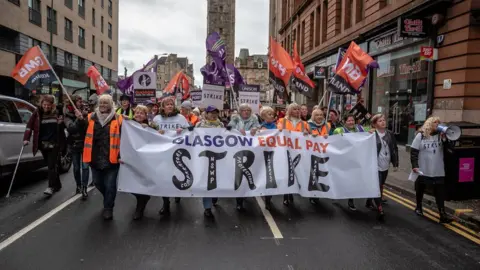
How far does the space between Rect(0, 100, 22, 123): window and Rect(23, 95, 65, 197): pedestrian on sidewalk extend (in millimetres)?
927

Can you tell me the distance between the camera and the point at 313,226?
5781 millimetres

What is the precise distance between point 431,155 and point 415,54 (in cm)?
1021

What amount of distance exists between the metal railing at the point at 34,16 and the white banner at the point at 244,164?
26804 millimetres

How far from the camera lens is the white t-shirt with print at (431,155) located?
6.17m

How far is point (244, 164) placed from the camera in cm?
640

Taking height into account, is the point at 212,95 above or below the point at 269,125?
above

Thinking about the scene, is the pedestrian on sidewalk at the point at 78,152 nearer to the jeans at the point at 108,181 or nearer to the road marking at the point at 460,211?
the jeans at the point at 108,181

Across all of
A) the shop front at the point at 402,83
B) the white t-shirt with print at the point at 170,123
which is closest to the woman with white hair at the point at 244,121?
the white t-shirt with print at the point at 170,123

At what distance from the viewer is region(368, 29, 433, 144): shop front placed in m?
14.4

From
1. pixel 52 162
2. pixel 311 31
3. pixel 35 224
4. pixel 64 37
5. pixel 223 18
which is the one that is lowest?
pixel 35 224

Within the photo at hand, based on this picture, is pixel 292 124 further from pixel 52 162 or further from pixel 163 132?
pixel 52 162

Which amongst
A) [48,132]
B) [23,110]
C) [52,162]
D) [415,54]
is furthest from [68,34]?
[52,162]

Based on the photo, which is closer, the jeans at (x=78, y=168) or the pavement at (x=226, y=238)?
the pavement at (x=226, y=238)

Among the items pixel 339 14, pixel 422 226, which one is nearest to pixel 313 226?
pixel 422 226
